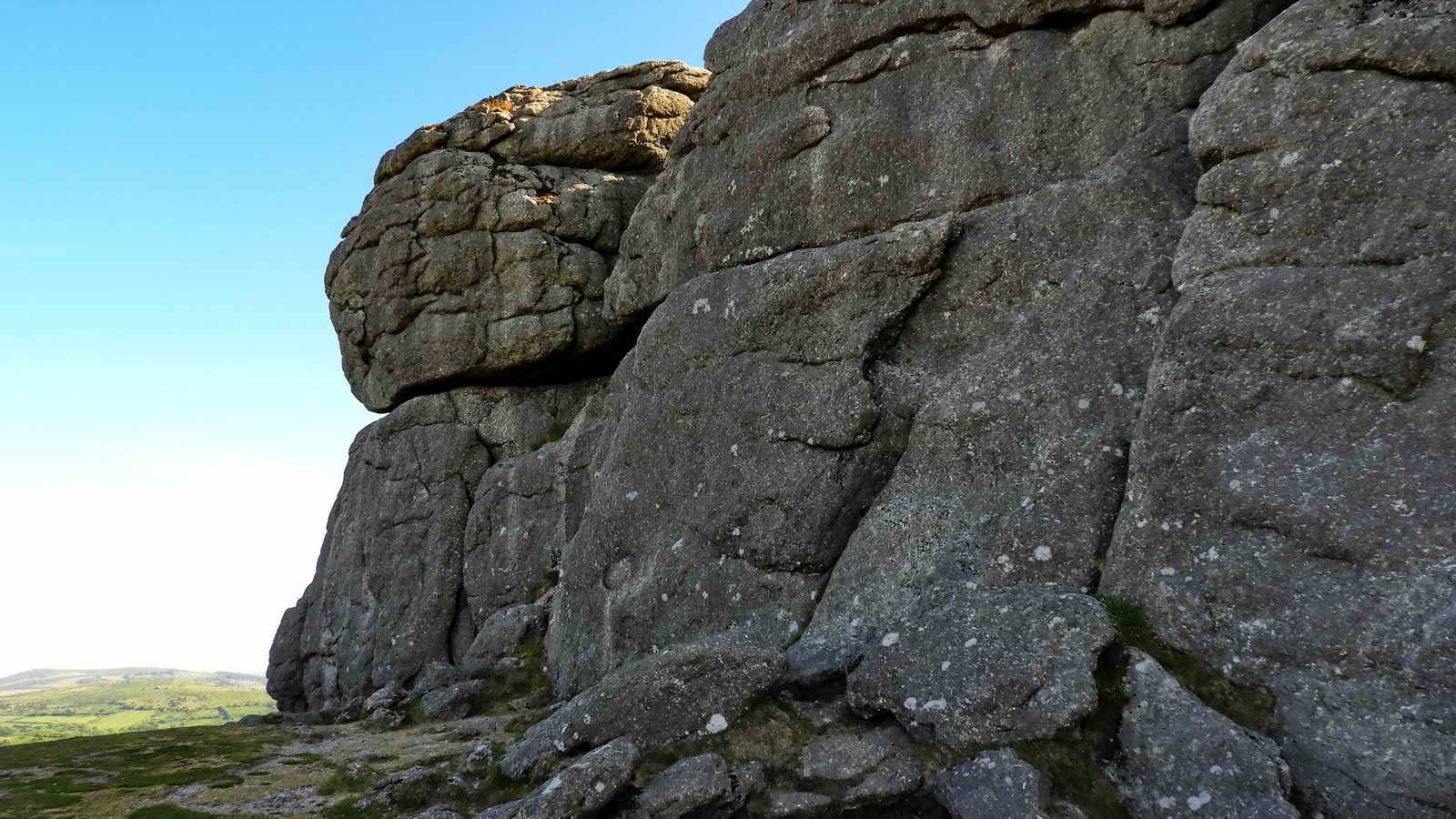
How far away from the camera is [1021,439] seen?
16.7 meters

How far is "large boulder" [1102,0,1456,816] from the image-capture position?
11.3 m

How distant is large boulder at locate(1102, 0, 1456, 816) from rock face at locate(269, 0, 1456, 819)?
5 cm

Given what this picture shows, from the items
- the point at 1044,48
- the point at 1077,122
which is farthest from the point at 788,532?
the point at 1044,48

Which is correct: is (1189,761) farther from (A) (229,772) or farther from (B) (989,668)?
(A) (229,772)

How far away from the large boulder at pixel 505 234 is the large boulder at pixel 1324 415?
2327 cm

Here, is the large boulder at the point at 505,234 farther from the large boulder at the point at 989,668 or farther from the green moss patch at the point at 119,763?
the large boulder at the point at 989,668

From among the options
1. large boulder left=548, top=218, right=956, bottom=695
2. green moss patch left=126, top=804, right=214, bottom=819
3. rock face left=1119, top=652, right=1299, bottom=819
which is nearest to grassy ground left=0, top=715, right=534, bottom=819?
green moss patch left=126, top=804, right=214, bottom=819

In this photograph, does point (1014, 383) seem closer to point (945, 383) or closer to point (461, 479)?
point (945, 383)

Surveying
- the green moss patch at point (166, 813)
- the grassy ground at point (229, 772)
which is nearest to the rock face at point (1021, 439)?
the grassy ground at point (229, 772)

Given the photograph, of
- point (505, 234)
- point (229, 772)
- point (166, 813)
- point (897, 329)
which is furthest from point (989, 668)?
point (505, 234)

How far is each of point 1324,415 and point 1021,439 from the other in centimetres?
485

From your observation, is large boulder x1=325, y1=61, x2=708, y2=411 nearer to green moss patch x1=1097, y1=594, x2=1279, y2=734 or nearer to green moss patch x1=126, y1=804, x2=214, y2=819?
green moss patch x1=126, y1=804, x2=214, y2=819

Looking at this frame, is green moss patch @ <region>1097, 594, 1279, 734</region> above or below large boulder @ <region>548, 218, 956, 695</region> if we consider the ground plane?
below

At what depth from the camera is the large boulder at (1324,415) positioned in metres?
11.3
